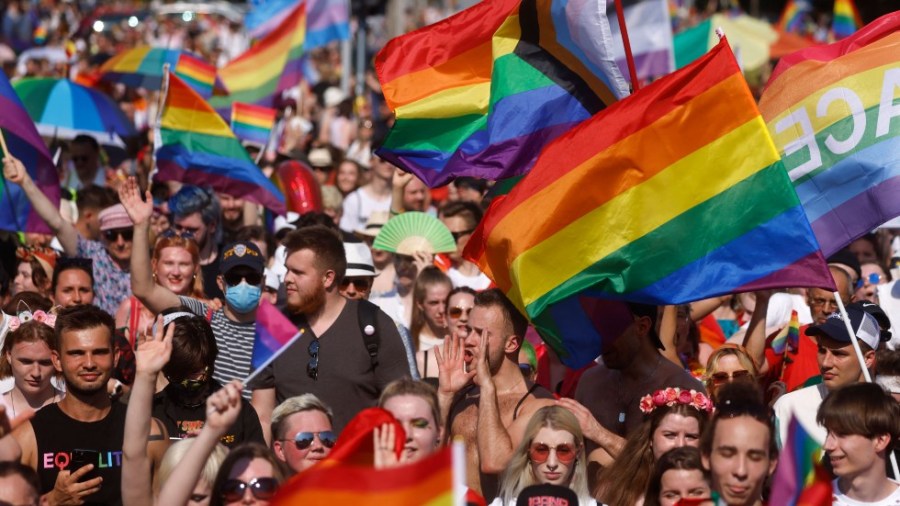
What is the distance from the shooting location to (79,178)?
13180 millimetres

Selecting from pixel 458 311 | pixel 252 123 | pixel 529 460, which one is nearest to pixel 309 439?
pixel 529 460

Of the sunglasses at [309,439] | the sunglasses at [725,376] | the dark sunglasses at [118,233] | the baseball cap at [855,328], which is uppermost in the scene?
the dark sunglasses at [118,233]

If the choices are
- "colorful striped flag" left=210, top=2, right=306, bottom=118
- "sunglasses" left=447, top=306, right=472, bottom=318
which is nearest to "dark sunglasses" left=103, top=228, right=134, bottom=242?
"sunglasses" left=447, top=306, right=472, bottom=318

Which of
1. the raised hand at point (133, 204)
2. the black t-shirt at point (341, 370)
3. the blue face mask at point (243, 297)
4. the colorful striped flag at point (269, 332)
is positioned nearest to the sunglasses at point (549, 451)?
the colorful striped flag at point (269, 332)

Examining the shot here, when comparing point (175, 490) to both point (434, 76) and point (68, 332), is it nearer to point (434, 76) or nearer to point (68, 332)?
point (68, 332)

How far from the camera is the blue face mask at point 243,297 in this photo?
26.8 ft

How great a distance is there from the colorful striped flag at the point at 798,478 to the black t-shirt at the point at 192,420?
8.01 feet

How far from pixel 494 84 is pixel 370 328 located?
5.10 feet

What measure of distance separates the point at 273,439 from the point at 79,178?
7354 millimetres

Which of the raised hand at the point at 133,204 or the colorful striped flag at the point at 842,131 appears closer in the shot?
the colorful striped flag at the point at 842,131

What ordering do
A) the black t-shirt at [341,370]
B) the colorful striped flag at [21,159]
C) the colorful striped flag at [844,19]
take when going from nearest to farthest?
1. the black t-shirt at [341,370]
2. the colorful striped flag at [21,159]
3. the colorful striped flag at [844,19]

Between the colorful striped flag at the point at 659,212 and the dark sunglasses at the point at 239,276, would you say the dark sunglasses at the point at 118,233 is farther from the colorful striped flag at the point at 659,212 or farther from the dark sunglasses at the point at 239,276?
the colorful striped flag at the point at 659,212

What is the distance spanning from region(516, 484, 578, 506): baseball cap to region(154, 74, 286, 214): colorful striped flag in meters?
5.66

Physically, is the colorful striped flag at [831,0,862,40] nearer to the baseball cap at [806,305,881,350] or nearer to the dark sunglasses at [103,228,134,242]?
the dark sunglasses at [103,228,134,242]
